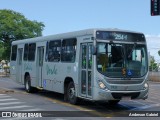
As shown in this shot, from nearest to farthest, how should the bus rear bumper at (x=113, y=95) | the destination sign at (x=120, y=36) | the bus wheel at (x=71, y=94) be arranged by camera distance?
1. the bus rear bumper at (x=113, y=95)
2. the destination sign at (x=120, y=36)
3. the bus wheel at (x=71, y=94)

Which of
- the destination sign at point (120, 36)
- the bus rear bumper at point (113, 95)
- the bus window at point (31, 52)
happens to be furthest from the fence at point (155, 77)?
the bus rear bumper at point (113, 95)

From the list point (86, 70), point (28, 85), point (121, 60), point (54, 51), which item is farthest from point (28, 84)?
point (121, 60)

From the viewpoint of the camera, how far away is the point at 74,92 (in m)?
15.5

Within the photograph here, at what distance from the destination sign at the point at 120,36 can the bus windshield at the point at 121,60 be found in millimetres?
221

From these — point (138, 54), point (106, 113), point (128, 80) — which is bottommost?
point (106, 113)

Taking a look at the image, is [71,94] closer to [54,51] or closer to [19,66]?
[54,51]

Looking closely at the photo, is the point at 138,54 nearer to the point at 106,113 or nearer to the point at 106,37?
the point at 106,37

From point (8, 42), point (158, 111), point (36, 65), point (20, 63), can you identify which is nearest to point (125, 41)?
point (158, 111)

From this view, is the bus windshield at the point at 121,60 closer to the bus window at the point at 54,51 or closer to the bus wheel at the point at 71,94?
the bus wheel at the point at 71,94

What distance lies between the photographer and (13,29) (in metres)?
57.0

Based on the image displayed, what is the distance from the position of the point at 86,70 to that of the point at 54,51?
3.77 meters

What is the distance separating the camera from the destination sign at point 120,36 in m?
14.1

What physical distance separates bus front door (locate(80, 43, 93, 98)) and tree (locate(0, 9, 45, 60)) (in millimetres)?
42063

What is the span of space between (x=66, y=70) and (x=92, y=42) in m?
2.70
